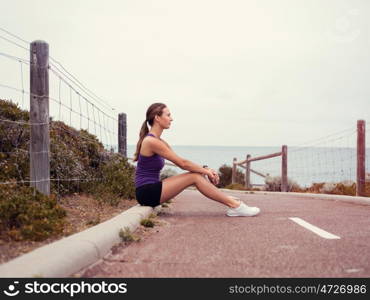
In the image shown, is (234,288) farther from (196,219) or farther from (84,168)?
(84,168)

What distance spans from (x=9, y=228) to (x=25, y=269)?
1.51 metres

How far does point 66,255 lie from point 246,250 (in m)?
1.62

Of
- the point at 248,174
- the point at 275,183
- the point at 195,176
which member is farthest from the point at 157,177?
the point at 248,174

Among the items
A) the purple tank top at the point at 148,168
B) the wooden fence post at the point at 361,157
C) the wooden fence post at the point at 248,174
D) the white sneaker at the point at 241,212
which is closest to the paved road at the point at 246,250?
the white sneaker at the point at 241,212

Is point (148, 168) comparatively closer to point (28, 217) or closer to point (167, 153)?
point (167, 153)

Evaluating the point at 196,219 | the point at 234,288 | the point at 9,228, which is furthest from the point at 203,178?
the point at 234,288

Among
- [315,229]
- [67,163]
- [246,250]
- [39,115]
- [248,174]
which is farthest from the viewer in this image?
[248,174]

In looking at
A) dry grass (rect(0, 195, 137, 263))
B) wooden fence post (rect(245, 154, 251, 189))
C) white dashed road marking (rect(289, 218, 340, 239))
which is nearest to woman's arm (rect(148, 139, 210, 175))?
dry grass (rect(0, 195, 137, 263))

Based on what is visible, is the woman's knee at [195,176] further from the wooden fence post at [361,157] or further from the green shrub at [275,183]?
the green shrub at [275,183]

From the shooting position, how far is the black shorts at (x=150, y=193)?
6.34 m

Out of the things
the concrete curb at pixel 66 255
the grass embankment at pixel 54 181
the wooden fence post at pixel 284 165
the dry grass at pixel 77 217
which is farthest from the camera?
the wooden fence post at pixel 284 165

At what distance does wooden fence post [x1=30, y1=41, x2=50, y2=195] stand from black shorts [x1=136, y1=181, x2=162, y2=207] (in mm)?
1389

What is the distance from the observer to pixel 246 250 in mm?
4066

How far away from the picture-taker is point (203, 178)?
250 inches
